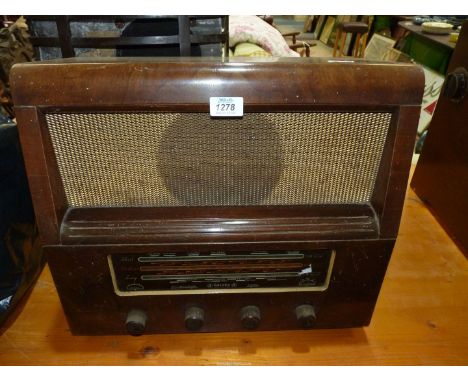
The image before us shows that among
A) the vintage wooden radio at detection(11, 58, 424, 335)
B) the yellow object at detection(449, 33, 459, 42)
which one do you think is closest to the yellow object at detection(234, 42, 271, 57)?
the yellow object at detection(449, 33, 459, 42)

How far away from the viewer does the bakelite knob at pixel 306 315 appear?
1.83ft

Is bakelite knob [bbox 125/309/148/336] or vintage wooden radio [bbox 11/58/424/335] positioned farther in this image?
bakelite knob [bbox 125/309/148/336]

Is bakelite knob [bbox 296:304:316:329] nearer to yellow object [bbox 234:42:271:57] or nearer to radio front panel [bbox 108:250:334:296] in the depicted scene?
radio front panel [bbox 108:250:334:296]

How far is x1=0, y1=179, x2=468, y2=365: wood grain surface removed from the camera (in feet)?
1.92

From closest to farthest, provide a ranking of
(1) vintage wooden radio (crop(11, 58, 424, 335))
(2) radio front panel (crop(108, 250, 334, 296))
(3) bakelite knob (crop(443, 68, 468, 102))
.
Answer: (1) vintage wooden radio (crop(11, 58, 424, 335))
(2) radio front panel (crop(108, 250, 334, 296))
(3) bakelite knob (crop(443, 68, 468, 102))

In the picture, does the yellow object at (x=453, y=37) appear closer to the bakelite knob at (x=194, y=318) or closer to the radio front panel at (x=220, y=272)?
the radio front panel at (x=220, y=272)

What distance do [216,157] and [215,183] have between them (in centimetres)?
4

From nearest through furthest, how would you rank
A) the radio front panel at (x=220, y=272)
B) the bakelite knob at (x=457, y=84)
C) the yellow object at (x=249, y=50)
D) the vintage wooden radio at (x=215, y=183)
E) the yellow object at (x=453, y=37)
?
the vintage wooden radio at (x=215, y=183)
the radio front panel at (x=220, y=272)
the bakelite knob at (x=457, y=84)
the yellow object at (x=249, y=50)
the yellow object at (x=453, y=37)

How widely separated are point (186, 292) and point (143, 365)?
0.14m

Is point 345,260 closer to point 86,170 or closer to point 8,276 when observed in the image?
point 86,170

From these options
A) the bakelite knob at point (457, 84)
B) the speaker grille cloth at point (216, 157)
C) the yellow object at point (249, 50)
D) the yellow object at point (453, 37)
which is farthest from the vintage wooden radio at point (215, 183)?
the yellow object at point (453, 37)

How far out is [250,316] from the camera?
0.56m

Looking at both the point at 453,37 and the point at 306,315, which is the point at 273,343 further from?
the point at 453,37

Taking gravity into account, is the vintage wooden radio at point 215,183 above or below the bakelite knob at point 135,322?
above
